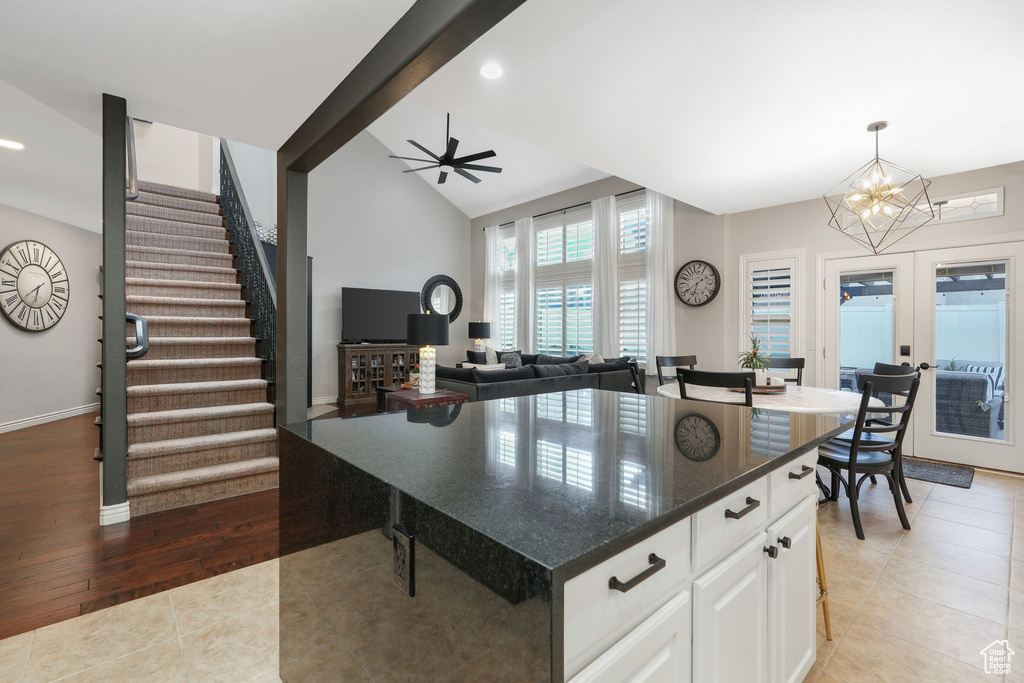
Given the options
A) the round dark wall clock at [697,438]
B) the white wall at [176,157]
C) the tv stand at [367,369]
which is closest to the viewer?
the round dark wall clock at [697,438]

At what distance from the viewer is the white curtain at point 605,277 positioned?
264 inches

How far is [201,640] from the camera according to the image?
5.82 ft

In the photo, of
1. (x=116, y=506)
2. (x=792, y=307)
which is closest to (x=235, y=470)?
(x=116, y=506)

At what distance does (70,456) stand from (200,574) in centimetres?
296

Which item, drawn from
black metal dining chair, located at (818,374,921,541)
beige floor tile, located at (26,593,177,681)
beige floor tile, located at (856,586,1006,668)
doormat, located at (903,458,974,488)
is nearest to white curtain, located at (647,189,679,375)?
doormat, located at (903,458,974,488)

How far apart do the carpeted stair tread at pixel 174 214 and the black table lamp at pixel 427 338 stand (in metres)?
3.23

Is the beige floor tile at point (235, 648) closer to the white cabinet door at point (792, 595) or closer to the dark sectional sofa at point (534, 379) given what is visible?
the white cabinet door at point (792, 595)

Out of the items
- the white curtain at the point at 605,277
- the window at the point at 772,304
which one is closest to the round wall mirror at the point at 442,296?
the white curtain at the point at 605,277

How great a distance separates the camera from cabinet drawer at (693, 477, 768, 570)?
37.1 inches

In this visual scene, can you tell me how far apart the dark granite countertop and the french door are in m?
3.89

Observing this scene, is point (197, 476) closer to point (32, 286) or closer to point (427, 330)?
point (427, 330)

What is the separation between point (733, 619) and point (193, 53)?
10.0 ft

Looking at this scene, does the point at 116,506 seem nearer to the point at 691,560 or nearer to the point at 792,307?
the point at 691,560

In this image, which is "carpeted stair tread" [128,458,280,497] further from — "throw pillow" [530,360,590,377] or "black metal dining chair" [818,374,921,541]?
"black metal dining chair" [818,374,921,541]
